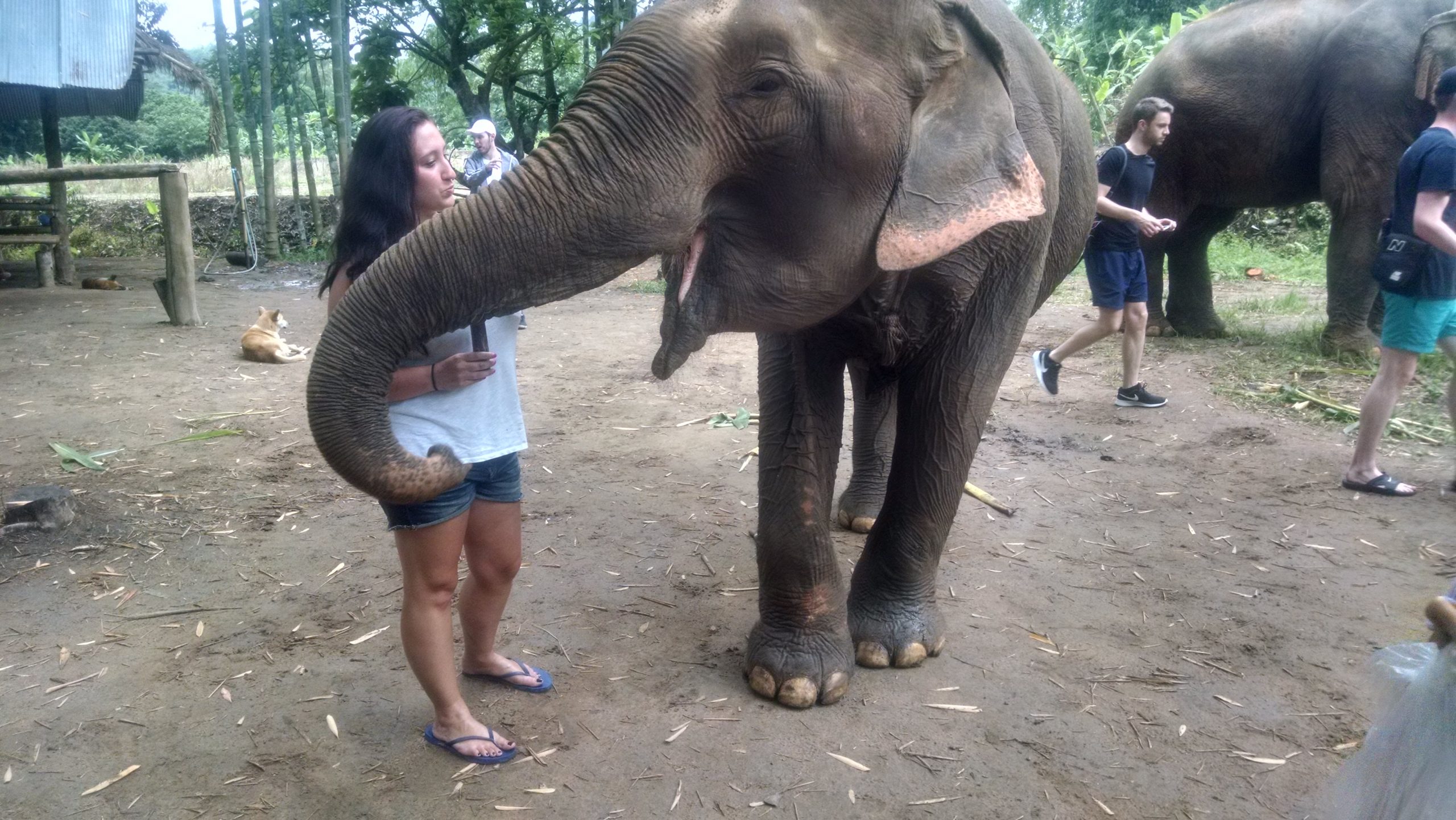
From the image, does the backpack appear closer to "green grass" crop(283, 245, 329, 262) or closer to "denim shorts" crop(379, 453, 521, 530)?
"denim shorts" crop(379, 453, 521, 530)

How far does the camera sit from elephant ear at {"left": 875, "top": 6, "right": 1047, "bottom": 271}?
2.37 meters

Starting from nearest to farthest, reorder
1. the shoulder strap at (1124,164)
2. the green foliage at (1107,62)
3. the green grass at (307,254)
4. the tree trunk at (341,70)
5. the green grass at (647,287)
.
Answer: the shoulder strap at (1124,164) < the green grass at (647,287) < the tree trunk at (341,70) < the green foliage at (1107,62) < the green grass at (307,254)

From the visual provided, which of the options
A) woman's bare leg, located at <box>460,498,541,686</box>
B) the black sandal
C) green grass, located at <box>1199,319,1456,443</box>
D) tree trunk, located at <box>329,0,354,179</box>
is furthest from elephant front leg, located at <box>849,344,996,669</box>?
tree trunk, located at <box>329,0,354,179</box>

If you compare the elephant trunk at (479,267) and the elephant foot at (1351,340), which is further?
the elephant foot at (1351,340)

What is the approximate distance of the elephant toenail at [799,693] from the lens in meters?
3.05

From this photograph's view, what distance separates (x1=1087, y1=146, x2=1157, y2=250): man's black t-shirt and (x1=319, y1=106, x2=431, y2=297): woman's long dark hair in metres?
5.03

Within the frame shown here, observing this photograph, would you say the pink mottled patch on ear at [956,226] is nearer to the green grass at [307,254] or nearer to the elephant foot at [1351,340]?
the elephant foot at [1351,340]

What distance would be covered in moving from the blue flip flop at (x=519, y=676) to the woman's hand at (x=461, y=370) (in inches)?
45.3

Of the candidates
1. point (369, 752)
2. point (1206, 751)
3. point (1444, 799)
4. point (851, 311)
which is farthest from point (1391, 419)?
point (369, 752)

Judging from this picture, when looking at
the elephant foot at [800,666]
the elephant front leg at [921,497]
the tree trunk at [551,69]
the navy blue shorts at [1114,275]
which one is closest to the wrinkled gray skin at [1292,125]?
the navy blue shorts at [1114,275]

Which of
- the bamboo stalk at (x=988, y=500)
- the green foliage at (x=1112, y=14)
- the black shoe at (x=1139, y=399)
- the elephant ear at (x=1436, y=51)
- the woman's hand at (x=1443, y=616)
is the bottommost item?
the bamboo stalk at (x=988, y=500)

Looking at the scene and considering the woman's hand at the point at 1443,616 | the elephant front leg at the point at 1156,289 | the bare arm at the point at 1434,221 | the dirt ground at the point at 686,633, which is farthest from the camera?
the elephant front leg at the point at 1156,289

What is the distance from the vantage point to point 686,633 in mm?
3607

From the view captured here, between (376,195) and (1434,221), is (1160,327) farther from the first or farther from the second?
(376,195)
